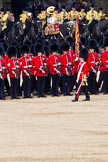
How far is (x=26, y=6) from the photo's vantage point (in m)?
39.4

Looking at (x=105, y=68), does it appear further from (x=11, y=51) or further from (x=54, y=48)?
(x=11, y=51)

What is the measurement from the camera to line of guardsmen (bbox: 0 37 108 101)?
76.3 feet

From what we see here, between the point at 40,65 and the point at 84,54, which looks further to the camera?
the point at 84,54

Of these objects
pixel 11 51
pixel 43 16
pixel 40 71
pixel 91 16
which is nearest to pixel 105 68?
pixel 40 71

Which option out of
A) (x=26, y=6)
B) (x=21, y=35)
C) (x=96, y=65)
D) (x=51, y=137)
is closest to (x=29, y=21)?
(x=21, y=35)

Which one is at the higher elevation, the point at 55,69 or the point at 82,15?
the point at 55,69

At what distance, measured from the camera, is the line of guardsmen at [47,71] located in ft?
76.3

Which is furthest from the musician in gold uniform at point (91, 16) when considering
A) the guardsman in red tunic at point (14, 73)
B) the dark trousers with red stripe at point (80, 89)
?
the dark trousers with red stripe at point (80, 89)

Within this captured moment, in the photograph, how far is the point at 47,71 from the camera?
23531mm

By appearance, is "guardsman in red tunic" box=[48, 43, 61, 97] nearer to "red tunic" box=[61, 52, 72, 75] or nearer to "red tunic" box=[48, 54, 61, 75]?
"red tunic" box=[48, 54, 61, 75]

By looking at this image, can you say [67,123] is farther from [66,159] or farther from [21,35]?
[21,35]

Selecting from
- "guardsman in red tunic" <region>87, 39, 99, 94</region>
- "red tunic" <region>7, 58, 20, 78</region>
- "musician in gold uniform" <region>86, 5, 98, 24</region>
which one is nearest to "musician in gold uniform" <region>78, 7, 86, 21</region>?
"musician in gold uniform" <region>86, 5, 98, 24</region>

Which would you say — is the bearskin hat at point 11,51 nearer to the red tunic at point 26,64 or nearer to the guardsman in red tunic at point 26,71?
the guardsman in red tunic at point 26,71

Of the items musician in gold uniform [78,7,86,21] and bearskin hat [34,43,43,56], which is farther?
musician in gold uniform [78,7,86,21]
